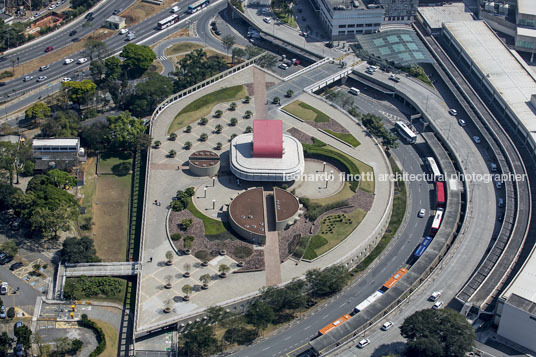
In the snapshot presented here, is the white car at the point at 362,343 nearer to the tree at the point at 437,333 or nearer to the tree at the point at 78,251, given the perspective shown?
the tree at the point at 437,333

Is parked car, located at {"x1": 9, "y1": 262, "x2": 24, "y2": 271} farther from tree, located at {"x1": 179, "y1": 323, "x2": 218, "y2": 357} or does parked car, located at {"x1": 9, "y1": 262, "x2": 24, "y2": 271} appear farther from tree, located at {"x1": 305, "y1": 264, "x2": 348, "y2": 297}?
tree, located at {"x1": 305, "y1": 264, "x2": 348, "y2": 297}

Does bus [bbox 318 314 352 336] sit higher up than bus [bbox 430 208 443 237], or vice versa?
bus [bbox 430 208 443 237]

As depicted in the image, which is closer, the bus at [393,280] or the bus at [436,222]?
the bus at [393,280]

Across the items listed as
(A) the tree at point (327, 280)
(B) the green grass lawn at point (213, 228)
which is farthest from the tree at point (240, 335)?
(B) the green grass lawn at point (213, 228)

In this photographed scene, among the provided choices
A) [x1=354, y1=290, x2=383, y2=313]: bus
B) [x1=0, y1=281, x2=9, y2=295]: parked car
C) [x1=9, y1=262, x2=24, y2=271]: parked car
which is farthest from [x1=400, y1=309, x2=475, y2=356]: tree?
[x1=9, y1=262, x2=24, y2=271]: parked car

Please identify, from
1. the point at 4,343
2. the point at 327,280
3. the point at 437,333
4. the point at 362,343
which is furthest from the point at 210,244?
the point at 437,333

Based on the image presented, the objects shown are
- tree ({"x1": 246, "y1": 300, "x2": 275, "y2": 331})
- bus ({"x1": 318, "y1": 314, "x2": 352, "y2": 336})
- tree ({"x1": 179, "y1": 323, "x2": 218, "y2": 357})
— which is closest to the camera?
tree ({"x1": 179, "y1": 323, "x2": 218, "y2": 357})

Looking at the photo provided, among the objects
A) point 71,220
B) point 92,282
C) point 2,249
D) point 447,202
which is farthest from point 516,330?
point 2,249
